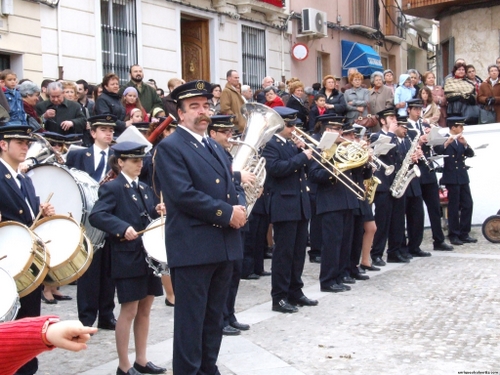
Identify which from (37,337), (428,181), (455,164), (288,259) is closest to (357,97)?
(455,164)

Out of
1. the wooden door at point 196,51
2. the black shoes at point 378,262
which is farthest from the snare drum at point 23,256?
the wooden door at point 196,51

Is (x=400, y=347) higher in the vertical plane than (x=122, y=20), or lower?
lower

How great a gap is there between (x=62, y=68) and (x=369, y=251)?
6.61m

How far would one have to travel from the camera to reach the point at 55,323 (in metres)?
2.81

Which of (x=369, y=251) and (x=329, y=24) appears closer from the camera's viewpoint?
(x=369, y=251)

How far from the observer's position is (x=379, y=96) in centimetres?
1716

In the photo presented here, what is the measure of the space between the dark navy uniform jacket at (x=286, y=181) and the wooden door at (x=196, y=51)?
1093cm

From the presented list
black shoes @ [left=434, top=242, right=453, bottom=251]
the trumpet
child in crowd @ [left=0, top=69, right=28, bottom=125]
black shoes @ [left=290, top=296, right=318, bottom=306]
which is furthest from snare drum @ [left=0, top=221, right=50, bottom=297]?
black shoes @ [left=434, top=242, right=453, bottom=251]

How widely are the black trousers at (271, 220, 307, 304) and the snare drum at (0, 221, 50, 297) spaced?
10.6 ft

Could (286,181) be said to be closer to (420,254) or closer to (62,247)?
(62,247)

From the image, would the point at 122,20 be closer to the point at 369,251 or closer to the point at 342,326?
the point at 369,251

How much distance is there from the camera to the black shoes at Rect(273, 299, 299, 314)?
8.43 m

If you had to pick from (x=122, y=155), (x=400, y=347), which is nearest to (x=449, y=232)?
(x=400, y=347)

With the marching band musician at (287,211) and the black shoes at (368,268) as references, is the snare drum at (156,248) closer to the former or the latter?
the marching band musician at (287,211)
